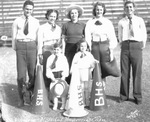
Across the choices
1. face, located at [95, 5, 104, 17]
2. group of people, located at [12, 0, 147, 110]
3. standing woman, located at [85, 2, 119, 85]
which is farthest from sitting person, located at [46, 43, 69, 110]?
face, located at [95, 5, 104, 17]

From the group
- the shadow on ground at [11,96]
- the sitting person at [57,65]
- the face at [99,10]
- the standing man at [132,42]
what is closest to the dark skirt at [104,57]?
the standing man at [132,42]

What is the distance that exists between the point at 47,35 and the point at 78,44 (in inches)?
26.6

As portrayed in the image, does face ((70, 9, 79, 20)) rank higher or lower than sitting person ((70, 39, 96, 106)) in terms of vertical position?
higher

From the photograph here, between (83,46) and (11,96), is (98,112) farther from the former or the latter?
(11,96)

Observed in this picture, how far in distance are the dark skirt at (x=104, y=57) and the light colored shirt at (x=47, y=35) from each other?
2.55 ft

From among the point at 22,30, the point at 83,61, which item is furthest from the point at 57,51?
the point at 22,30

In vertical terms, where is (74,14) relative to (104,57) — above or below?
above

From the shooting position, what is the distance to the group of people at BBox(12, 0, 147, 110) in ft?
19.4

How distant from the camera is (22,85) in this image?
20.5 ft

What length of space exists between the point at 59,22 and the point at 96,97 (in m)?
8.78

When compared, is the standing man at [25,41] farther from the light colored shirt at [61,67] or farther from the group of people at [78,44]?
the light colored shirt at [61,67]

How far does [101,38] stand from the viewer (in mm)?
6125

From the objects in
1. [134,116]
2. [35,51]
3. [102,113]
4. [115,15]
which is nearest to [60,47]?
[35,51]

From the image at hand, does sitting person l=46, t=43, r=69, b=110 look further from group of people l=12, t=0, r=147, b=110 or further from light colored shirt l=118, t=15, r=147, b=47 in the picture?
light colored shirt l=118, t=15, r=147, b=47
